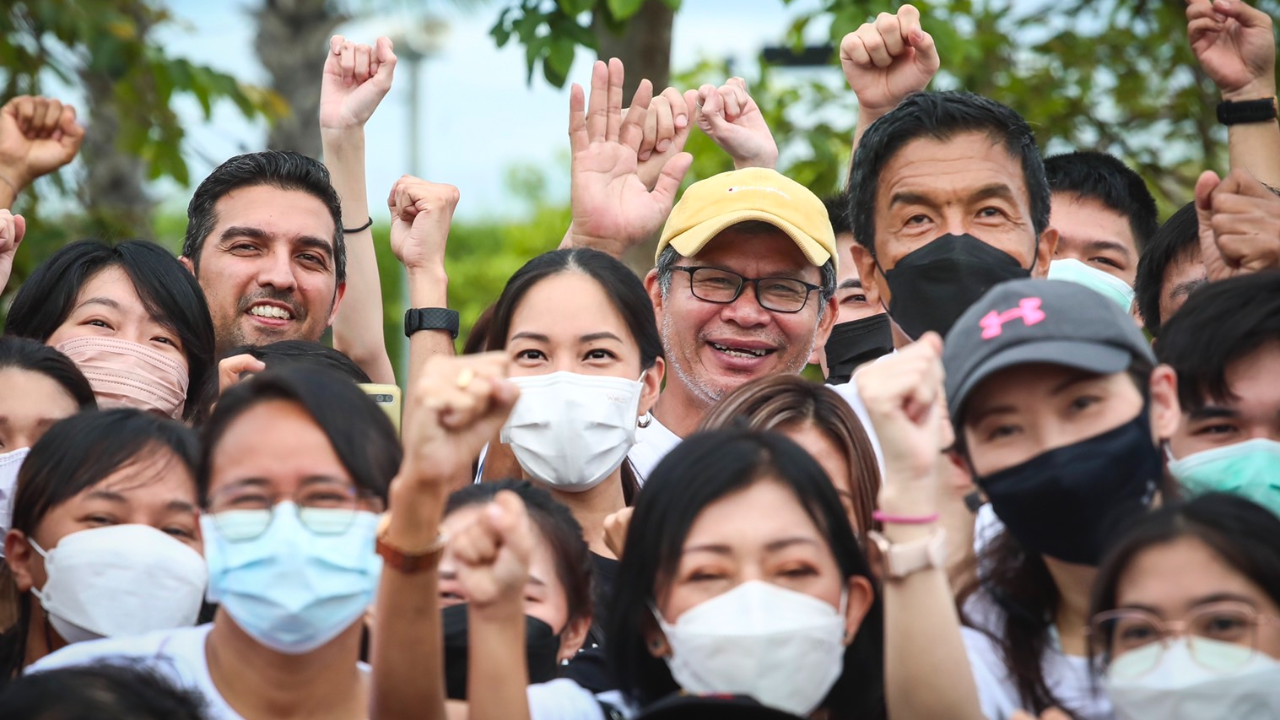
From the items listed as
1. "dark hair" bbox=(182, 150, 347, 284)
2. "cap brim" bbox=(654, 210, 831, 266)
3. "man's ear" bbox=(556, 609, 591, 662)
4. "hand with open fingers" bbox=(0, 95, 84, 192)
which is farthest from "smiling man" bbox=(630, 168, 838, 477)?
"hand with open fingers" bbox=(0, 95, 84, 192)

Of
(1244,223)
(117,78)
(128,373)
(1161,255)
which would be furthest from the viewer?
(117,78)

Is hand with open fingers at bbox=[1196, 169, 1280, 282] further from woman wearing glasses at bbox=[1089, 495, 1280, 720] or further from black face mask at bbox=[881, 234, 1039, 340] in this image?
woman wearing glasses at bbox=[1089, 495, 1280, 720]

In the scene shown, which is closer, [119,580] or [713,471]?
[713,471]

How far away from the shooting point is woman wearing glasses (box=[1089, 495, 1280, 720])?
115 inches

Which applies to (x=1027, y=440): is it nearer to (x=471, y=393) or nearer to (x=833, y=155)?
(x=471, y=393)

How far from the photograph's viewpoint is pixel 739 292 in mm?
5250

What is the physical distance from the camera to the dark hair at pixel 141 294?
5043 mm

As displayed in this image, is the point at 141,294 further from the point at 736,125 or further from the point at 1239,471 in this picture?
the point at 1239,471

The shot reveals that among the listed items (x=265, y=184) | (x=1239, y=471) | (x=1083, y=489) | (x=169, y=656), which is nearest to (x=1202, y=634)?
(x=1083, y=489)

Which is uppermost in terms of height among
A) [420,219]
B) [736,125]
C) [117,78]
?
[117,78]

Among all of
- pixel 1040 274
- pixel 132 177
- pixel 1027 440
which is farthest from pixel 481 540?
pixel 132 177

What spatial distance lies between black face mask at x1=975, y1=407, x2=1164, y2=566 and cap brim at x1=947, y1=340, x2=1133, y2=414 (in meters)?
0.13

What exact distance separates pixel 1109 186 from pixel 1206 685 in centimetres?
342

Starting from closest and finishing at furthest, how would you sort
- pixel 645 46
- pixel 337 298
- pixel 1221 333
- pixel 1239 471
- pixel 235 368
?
pixel 1239 471
pixel 1221 333
pixel 235 368
pixel 337 298
pixel 645 46
